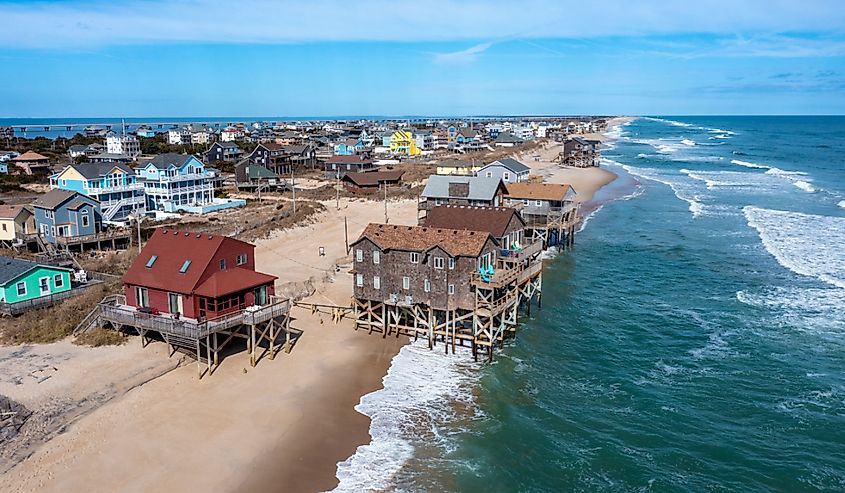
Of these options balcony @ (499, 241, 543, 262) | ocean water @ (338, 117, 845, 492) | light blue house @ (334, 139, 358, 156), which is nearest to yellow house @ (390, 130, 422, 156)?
light blue house @ (334, 139, 358, 156)

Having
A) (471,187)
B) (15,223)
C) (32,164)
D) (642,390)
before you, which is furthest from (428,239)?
(32,164)

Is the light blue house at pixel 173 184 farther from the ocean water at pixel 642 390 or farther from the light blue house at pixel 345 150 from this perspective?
the light blue house at pixel 345 150

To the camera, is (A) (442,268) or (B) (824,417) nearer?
(B) (824,417)

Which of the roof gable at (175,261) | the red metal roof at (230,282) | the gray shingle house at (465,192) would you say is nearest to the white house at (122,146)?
the gray shingle house at (465,192)

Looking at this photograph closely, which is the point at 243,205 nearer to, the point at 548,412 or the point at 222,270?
the point at 222,270

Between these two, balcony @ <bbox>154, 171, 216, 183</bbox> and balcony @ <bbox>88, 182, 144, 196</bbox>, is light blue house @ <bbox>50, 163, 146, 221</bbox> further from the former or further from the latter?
balcony @ <bbox>154, 171, 216, 183</bbox>

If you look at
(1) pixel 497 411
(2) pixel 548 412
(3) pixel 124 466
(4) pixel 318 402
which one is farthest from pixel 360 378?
(3) pixel 124 466
